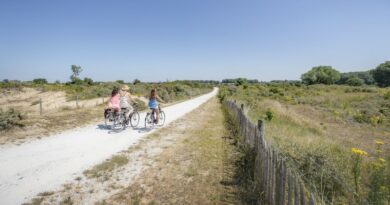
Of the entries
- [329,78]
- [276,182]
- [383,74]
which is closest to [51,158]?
[276,182]

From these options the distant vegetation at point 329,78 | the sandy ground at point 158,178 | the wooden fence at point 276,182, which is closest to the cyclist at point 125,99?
the sandy ground at point 158,178

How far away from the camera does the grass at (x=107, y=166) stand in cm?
549

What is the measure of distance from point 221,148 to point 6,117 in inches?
344

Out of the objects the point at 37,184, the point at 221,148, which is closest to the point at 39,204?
the point at 37,184

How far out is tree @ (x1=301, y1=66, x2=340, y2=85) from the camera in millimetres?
107062

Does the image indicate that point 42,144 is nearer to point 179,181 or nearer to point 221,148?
point 179,181

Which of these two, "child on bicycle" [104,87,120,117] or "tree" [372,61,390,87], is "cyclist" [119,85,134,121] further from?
"tree" [372,61,390,87]

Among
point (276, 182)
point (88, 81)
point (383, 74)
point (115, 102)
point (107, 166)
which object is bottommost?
point (107, 166)

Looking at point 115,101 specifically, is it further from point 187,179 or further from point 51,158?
point 187,179

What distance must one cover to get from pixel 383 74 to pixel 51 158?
346ft

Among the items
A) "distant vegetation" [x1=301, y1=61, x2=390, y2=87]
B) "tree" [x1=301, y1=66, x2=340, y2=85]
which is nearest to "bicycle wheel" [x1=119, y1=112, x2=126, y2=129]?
"distant vegetation" [x1=301, y1=61, x2=390, y2=87]

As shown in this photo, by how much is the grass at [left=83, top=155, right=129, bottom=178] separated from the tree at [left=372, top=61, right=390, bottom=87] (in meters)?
101

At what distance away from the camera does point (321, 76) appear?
10688 centimetres

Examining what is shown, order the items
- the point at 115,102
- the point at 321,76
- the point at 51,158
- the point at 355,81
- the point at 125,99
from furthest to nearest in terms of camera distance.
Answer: the point at 321,76 → the point at 355,81 → the point at 125,99 → the point at 115,102 → the point at 51,158
